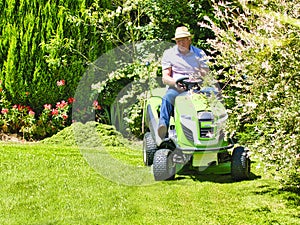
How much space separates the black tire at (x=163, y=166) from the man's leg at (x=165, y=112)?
8.6 inches

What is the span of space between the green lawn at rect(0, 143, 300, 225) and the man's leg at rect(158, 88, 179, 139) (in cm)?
51

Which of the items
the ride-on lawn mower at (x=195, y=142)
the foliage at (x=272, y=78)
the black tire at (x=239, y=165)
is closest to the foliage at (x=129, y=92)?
the ride-on lawn mower at (x=195, y=142)

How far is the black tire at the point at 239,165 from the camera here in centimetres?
546

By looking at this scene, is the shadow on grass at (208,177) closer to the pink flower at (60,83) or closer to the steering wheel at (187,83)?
the steering wheel at (187,83)

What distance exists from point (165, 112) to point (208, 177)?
810mm

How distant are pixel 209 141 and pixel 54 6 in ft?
12.8

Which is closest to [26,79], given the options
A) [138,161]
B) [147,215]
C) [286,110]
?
[138,161]

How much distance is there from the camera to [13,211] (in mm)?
4438

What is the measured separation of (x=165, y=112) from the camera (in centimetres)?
569

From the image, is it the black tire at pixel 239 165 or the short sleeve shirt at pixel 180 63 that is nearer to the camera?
the black tire at pixel 239 165

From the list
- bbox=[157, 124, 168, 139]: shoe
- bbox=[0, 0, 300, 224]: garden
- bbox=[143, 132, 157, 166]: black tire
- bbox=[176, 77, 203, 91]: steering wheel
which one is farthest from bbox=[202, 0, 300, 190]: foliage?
bbox=[143, 132, 157, 166]: black tire

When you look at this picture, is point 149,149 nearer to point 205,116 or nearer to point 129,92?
point 205,116

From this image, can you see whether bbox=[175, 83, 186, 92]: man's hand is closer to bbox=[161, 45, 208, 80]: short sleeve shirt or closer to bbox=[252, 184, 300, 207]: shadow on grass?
bbox=[161, 45, 208, 80]: short sleeve shirt

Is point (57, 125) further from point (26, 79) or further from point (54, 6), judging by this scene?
point (54, 6)
